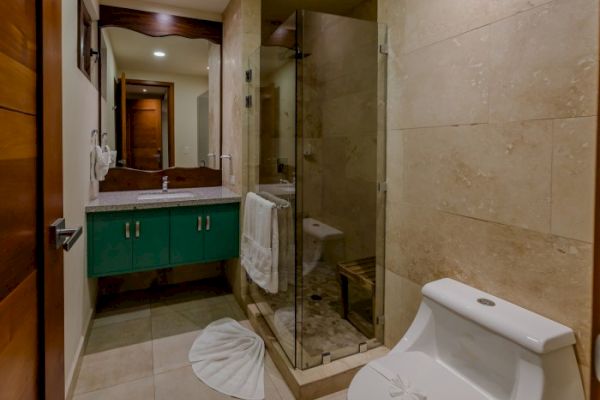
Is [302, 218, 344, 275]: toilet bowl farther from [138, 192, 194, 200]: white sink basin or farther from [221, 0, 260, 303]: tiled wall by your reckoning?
[138, 192, 194, 200]: white sink basin

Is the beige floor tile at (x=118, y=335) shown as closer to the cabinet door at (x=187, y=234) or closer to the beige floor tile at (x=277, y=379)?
the cabinet door at (x=187, y=234)

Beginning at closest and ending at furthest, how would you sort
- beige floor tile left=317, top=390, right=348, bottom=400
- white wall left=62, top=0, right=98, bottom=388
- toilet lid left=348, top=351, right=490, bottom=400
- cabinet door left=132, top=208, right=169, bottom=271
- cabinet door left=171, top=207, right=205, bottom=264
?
toilet lid left=348, top=351, right=490, bottom=400 → white wall left=62, top=0, right=98, bottom=388 → beige floor tile left=317, top=390, right=348, bottom=400 → cabinet door left=132, top=208, right=169, bottom=271 → cabinet door left=171, top=207, right=205, bottom=264

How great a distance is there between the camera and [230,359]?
2.18 m

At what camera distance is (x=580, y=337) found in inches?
44.6

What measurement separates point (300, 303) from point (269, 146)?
41.8 inches

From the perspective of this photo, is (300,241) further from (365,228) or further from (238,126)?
(238,126)

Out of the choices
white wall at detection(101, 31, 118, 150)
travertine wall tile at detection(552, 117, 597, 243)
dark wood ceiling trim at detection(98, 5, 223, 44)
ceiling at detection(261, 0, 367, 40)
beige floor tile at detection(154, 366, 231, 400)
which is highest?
ceiling at detection(261, 0, 367, 40)

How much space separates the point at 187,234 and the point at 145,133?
1.05 m

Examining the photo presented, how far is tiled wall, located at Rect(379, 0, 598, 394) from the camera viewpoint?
3.67ft

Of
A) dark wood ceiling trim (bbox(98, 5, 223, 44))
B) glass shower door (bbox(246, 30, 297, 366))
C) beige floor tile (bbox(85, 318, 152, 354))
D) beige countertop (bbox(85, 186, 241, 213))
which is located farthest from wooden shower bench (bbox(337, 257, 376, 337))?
dark wood ceiling trim (bbox(98, 5, 223, 44))

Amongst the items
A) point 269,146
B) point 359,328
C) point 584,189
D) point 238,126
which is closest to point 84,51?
point 238,126

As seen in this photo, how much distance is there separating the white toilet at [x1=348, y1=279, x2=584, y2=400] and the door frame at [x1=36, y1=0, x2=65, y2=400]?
3.16 ft

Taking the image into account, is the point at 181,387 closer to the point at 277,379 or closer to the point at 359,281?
the point at 277,379

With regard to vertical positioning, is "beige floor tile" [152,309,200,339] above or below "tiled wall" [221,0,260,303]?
below
